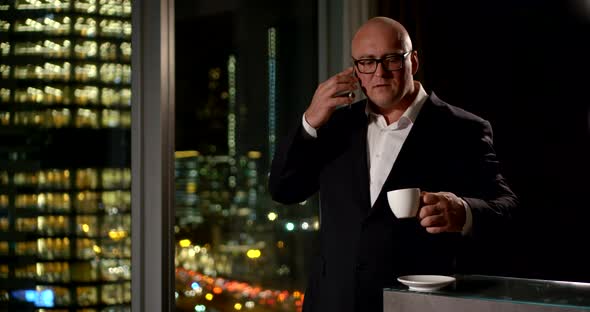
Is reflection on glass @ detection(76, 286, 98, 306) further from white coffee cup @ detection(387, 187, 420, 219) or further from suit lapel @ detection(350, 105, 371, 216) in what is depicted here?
white coffee cup @ detection(387, 187, 420, 219)

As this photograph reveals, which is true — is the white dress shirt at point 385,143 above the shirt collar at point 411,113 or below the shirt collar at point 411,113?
below

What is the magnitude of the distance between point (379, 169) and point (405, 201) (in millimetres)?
446

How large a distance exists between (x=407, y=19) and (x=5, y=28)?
2058mm

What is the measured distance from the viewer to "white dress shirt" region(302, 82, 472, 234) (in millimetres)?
2000

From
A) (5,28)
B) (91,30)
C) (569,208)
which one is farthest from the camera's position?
(569,208)

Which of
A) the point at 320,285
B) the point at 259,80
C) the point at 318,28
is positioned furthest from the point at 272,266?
the point at 320,285

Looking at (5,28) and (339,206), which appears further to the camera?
(5,28)

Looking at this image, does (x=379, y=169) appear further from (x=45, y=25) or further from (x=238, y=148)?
(x=238, y=148)

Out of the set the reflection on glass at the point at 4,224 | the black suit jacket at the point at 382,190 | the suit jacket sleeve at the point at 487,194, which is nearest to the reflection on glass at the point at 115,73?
the reflection on glass at the point at 4,224

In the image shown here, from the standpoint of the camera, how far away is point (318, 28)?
381 cm

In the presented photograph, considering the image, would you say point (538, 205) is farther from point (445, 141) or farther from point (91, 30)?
point (91, 30)

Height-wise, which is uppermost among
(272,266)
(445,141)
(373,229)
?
(445,141)

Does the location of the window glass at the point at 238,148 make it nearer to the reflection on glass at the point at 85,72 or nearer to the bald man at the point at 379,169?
the reflection on glass at the point at 85,72

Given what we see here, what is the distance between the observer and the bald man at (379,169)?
6.31ft
